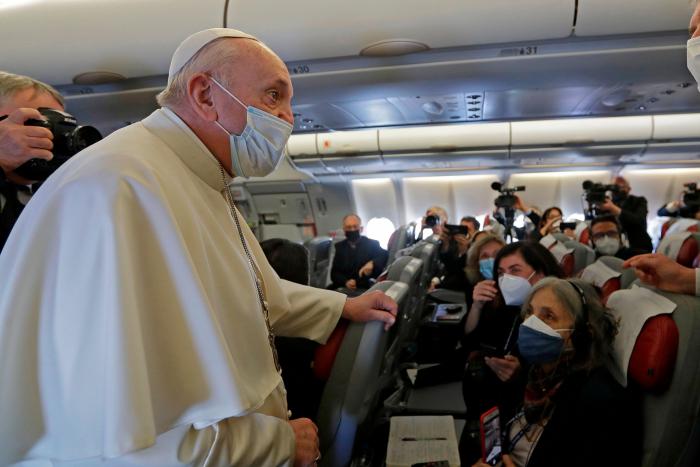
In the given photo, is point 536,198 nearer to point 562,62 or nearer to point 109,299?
point 562,62

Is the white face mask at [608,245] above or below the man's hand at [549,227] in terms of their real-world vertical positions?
above

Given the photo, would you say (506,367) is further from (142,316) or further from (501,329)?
(142,316)

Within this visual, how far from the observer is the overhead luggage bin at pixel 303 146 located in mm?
9109

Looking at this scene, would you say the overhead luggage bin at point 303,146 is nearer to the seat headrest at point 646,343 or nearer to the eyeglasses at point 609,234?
the eyeglasses at point 609,234

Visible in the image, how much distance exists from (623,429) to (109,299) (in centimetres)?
172

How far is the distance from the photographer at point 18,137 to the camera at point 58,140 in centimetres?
2

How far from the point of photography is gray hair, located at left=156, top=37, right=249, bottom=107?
136 centimetres

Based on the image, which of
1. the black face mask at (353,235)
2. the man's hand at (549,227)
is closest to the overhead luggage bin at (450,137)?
the man's hand at (549,227)

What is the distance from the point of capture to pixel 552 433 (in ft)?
5.58

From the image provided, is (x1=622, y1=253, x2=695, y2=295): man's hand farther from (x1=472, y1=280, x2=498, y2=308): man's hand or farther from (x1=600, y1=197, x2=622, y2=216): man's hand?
(x1=600, y1=197, x2=622, y2=216): man's hand

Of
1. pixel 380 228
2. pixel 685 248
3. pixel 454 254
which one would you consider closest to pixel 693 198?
pixel 454 254

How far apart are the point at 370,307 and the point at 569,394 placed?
33.3 inches

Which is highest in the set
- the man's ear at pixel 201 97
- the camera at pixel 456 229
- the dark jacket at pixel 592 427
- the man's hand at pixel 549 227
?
the man's ear at pixel 201 97

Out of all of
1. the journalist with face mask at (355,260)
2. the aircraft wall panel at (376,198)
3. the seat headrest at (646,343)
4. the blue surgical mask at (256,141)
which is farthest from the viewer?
the aircraft wall panel at (376,198)
